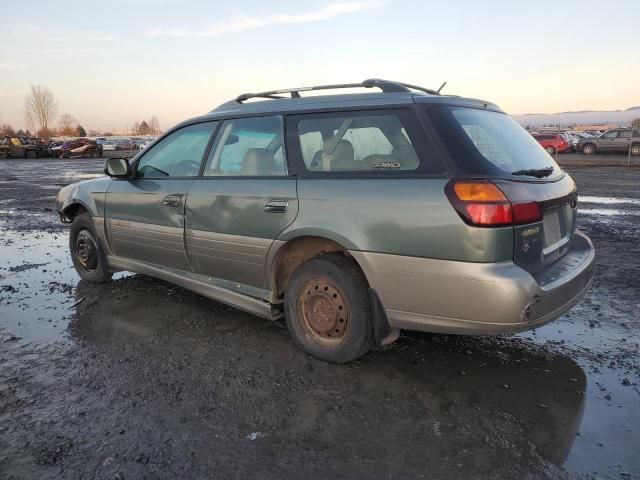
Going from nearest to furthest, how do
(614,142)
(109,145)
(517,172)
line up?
1. (517,172)
2. (614,142)
3. (109,145)

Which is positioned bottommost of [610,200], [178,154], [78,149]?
[610,200]

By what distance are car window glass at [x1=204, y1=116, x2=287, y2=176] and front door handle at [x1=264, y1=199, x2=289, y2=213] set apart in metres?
0.24

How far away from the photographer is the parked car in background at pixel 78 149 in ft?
122

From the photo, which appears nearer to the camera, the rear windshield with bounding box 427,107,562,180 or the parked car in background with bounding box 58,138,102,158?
the rear windshield with bounding box 427,107,562,180

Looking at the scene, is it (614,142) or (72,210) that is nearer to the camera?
(72,210)

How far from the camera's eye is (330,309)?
3354 millimetres

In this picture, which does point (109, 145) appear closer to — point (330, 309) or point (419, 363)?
point (330, 309)

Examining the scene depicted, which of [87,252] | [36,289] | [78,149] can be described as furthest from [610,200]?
[78,149]

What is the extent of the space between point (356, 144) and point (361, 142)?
4 cm

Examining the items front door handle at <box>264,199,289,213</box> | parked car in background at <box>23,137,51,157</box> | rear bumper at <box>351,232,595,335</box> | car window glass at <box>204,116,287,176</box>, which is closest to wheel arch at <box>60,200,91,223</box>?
car window glass at <box>204,116,287,176</box>

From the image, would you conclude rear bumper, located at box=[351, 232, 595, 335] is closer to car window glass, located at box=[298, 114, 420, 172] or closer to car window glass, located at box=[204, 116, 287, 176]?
car window glass, located at box=[298, 114, 420, 172]

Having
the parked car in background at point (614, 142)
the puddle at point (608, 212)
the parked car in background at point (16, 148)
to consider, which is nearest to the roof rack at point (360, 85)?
the puddle at point (608, 212)

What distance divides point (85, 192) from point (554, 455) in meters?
4.73

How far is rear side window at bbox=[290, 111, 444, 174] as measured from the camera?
3053 mm
